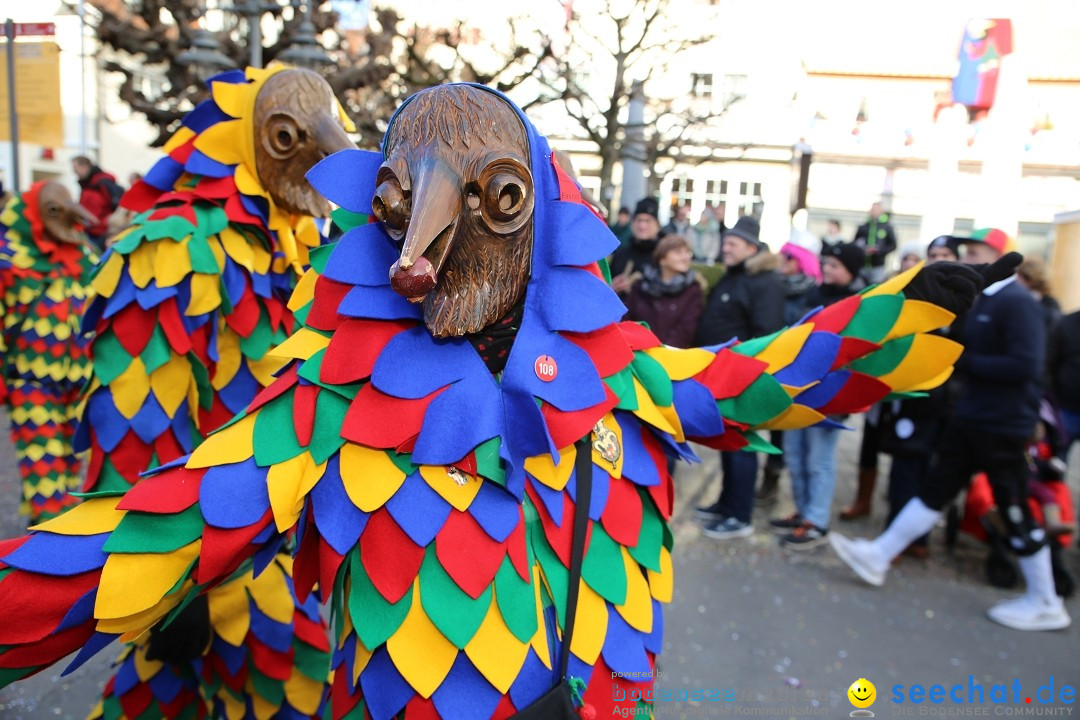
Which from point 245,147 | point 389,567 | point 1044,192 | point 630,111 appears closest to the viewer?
point 389,567

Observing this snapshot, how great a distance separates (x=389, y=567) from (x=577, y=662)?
36 centimetres

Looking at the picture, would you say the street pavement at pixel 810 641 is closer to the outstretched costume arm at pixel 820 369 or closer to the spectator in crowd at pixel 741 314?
the spectator in crowd at pixel 741 314

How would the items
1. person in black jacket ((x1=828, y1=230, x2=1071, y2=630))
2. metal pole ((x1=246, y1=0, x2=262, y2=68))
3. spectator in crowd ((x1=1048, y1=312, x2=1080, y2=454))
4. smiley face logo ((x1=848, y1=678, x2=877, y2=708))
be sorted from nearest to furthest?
1. smiley face logo ((x1=848, y1=678, x2=877, y2=708))
2. person in black jacket ((x1=828, y1=230, x2=1071, y2=630))
3. spectator in crowd ((x1=1048, y1=312, x2=1080, y2=454))
4. metal pole ((x1=246, y1=0, x2=262, y2=68))

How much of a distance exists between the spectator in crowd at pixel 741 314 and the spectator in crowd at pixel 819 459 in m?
0.29

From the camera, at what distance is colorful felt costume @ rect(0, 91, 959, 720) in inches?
45.3

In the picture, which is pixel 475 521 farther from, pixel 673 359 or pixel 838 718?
pixel 838 718

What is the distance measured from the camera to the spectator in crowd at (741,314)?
4.46 meters

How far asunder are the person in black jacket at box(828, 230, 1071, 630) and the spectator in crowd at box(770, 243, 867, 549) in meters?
0.70

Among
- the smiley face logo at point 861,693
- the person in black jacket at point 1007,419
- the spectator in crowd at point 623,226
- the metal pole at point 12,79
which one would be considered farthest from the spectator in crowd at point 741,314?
the metal pole at point 12,79

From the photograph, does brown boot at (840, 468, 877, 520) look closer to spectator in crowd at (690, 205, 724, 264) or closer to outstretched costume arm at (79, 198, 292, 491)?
outstretched costume arm at (79, 198, 292, 491)

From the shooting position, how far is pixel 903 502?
14.7 feet

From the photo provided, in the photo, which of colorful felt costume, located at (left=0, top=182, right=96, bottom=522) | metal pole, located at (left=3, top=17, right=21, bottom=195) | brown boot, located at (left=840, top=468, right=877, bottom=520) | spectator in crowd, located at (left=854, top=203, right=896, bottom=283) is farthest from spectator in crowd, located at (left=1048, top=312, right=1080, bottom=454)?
metal pole, located at (left=3, top=17, right=21, bottom=195)

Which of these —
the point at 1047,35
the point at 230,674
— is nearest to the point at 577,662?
the point at 230,674

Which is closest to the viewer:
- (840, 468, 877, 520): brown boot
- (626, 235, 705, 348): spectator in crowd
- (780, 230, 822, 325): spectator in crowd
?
(626, 235, 705, 348): spectator in crowd
